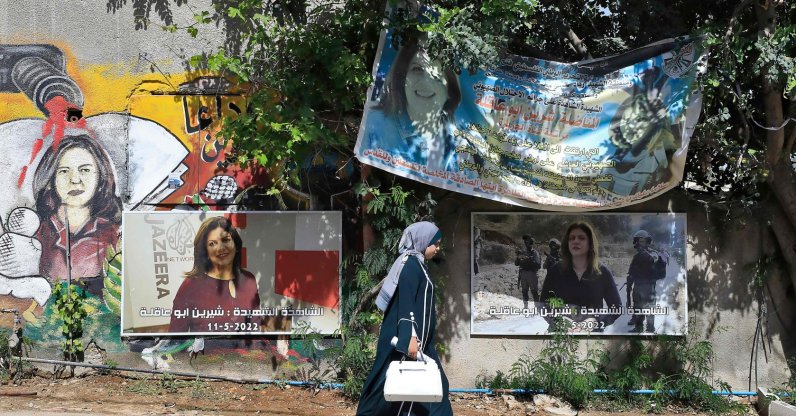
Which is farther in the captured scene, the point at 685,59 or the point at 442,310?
the point at 442,310

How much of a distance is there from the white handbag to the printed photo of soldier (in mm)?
3487

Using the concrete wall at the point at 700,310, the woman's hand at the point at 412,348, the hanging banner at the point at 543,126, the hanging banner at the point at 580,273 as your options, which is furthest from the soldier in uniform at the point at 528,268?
the woman's hand at the point at 412,348

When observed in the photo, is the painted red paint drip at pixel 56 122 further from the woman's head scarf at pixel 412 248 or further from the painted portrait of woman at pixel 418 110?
the woman's head scarf at pixel 412 248

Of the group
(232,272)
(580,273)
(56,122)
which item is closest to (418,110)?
(580,273)

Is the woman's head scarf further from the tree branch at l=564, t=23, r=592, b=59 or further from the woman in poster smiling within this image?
the tree branch at l=564, t=23, r=592, b=59

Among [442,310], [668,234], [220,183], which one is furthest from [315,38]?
[668,234]

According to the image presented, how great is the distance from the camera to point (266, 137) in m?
6.90

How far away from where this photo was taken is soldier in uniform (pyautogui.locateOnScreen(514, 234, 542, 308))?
7.81m

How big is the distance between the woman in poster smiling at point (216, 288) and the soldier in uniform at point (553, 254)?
275 centimetres

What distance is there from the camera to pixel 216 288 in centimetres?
784

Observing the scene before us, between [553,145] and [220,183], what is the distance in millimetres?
3128

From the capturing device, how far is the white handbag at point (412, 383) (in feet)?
15.7

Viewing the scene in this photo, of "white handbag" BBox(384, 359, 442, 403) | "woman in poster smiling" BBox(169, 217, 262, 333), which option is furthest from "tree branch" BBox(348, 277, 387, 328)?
"white handbag" BBox(384, 359, 442, 403)

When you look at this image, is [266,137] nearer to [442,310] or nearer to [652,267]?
[442,310]
